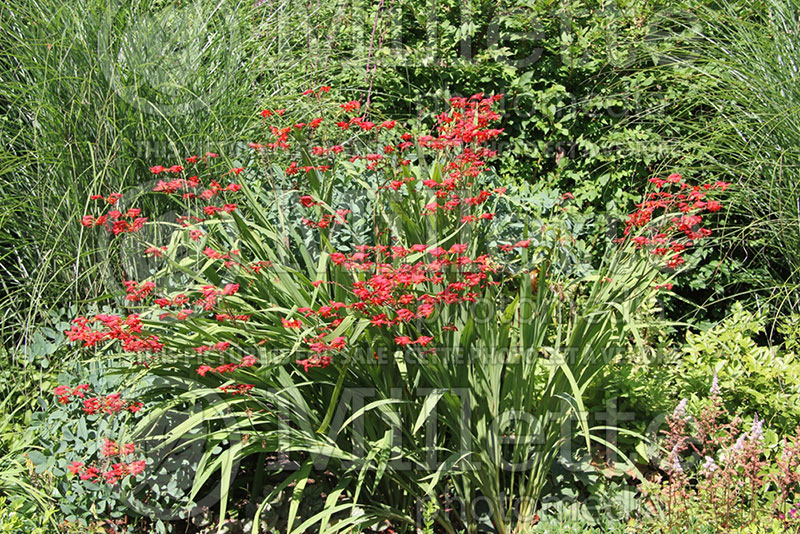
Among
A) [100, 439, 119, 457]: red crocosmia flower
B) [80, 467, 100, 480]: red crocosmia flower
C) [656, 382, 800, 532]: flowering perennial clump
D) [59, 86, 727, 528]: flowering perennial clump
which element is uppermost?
[59, 86, 727, 528]: flowering perennial clump

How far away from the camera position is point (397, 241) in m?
3.32

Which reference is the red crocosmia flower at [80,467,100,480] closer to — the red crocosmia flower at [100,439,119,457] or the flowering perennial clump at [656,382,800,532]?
the red crocosmia flower at [100,439,119,457]

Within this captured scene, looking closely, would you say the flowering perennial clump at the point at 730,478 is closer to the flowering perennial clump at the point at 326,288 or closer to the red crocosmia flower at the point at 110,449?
the flowering perennial clump at the point at 326,288

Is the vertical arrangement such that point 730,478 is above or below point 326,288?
below

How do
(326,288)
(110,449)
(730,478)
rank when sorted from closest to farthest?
(110,449) → (730,478) → (326,288)

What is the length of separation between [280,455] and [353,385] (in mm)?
562

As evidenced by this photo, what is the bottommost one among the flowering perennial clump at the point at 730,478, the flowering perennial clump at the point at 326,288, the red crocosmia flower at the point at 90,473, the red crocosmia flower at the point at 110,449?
the flowering perennial clump at the point at 730,478

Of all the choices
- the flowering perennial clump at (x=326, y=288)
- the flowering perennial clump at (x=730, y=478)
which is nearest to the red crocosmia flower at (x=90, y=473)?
the flowering perennial clump at (x=326, y=288)

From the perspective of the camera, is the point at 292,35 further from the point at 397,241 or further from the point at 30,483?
the point at 30,483

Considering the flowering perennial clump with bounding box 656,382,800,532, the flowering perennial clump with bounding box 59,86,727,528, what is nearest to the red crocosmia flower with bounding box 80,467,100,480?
the flowering perennial clump with bounding box 59,86,727,528

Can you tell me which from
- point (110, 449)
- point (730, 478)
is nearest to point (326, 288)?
point (110, 449)

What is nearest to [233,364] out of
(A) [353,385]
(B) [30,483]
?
(A) [353,385]

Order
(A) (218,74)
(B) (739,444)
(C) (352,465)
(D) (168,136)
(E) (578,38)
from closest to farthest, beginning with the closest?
1. (B) (739,444)
2. (C) (352,465)
3. (D) (168,136)
4. (A) (218,74)
5. (E) (578,38)

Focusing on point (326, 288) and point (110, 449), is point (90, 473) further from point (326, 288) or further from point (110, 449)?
point (326, 288)
